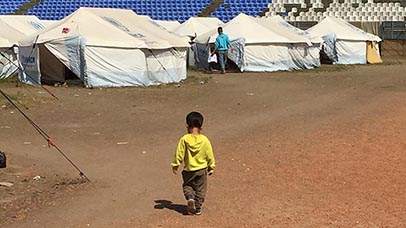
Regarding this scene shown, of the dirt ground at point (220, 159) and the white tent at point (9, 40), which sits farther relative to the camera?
the white tent at point (9, 40)

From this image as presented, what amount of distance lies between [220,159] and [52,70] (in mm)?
13661

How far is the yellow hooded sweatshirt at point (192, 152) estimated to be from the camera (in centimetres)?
691

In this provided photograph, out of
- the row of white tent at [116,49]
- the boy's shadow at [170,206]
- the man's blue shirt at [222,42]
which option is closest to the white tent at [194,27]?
the row of white tent at [116,49]

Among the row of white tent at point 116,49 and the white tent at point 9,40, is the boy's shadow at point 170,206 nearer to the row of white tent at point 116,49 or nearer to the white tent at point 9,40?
the row of white tent at point 116,49

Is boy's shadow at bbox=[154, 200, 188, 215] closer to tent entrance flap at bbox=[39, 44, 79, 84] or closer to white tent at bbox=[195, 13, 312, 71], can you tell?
tent entrance flap at bbox=[39, 44, 79, 84]

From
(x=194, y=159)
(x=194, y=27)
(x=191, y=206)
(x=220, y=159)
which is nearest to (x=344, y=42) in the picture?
(x=194, y=27)

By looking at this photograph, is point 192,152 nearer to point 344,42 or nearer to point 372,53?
point 344,42

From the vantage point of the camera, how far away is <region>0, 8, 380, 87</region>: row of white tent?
817 inches

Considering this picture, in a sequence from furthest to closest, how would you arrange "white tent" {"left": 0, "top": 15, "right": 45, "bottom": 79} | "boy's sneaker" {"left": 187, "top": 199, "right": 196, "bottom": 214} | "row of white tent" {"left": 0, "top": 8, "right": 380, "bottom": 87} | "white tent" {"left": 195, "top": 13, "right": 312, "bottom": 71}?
"white tent" {"left": 195, "top": 13, "right": 312, "bottom": 71}, "white tent" {"left": 0, "top": 15, "right": 45, "bottom": 79}, "row of white tent" {"left": 0, "top": 8, "right": 380, "bottom": 87}, "boy's sneaker" {"left": 187, "top": 199, "right": 196, "bottom": 214}

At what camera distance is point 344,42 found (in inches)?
1286

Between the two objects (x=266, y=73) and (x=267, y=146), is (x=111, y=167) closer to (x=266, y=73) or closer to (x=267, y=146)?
(x=267, y=146)

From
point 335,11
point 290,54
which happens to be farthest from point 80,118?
point 335,11

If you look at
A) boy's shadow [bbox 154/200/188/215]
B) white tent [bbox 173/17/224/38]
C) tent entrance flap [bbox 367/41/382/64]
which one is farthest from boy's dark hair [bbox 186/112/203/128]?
tent entrance flap [bbox 367/41/382/64]

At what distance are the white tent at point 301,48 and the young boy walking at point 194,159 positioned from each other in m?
22.4
